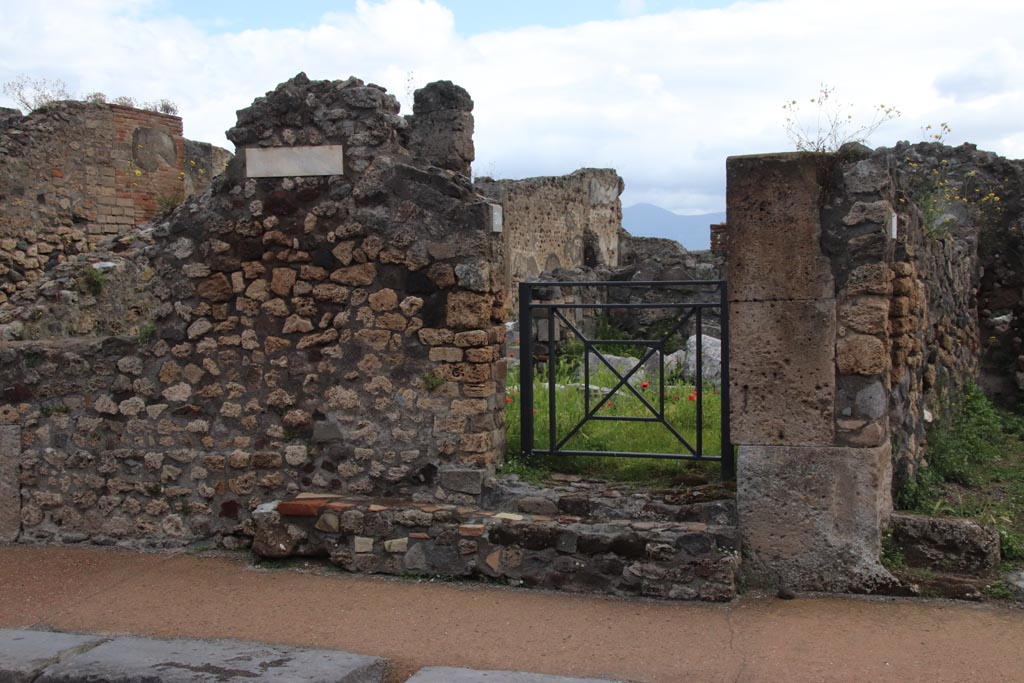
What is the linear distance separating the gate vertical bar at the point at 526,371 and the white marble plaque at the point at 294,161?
137 cm

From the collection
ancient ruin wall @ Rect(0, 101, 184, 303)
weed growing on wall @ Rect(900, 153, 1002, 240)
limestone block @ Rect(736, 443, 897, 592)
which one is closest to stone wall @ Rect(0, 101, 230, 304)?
ancient ruin wall @ Rect(0, 101, 184, 303)

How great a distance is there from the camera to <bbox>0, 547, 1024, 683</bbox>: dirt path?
399cm

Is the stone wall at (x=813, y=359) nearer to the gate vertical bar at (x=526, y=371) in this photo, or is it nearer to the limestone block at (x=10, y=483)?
the gate vertical bar at (x=526, y=371)

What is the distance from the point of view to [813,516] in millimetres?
4812

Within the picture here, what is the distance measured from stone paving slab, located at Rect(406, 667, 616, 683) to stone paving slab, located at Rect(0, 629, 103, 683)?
5.37 feet

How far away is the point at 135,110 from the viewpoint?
13.7 metres

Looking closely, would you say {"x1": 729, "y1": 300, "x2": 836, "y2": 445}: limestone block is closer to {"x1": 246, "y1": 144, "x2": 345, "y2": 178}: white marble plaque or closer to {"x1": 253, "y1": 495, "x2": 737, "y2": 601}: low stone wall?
{"x1": 253, "y1": 495, "x2": 737, "y2": 601}: low stone wall

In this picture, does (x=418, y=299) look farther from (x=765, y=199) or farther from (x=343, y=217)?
(x=765, y=199)

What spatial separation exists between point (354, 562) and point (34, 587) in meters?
1.81

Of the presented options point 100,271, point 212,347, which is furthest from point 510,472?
point 100,271

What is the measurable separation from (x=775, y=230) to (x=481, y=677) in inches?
104

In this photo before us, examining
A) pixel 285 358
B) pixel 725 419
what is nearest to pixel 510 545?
pixel 725 419

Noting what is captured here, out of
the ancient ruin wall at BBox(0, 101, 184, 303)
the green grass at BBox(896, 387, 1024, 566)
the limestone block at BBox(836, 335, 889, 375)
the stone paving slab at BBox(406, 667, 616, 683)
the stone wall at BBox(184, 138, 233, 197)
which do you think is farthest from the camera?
the stone wall at BBox(184, 138, 233, 197)

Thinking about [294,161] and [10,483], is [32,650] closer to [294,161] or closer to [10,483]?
[10,483]
